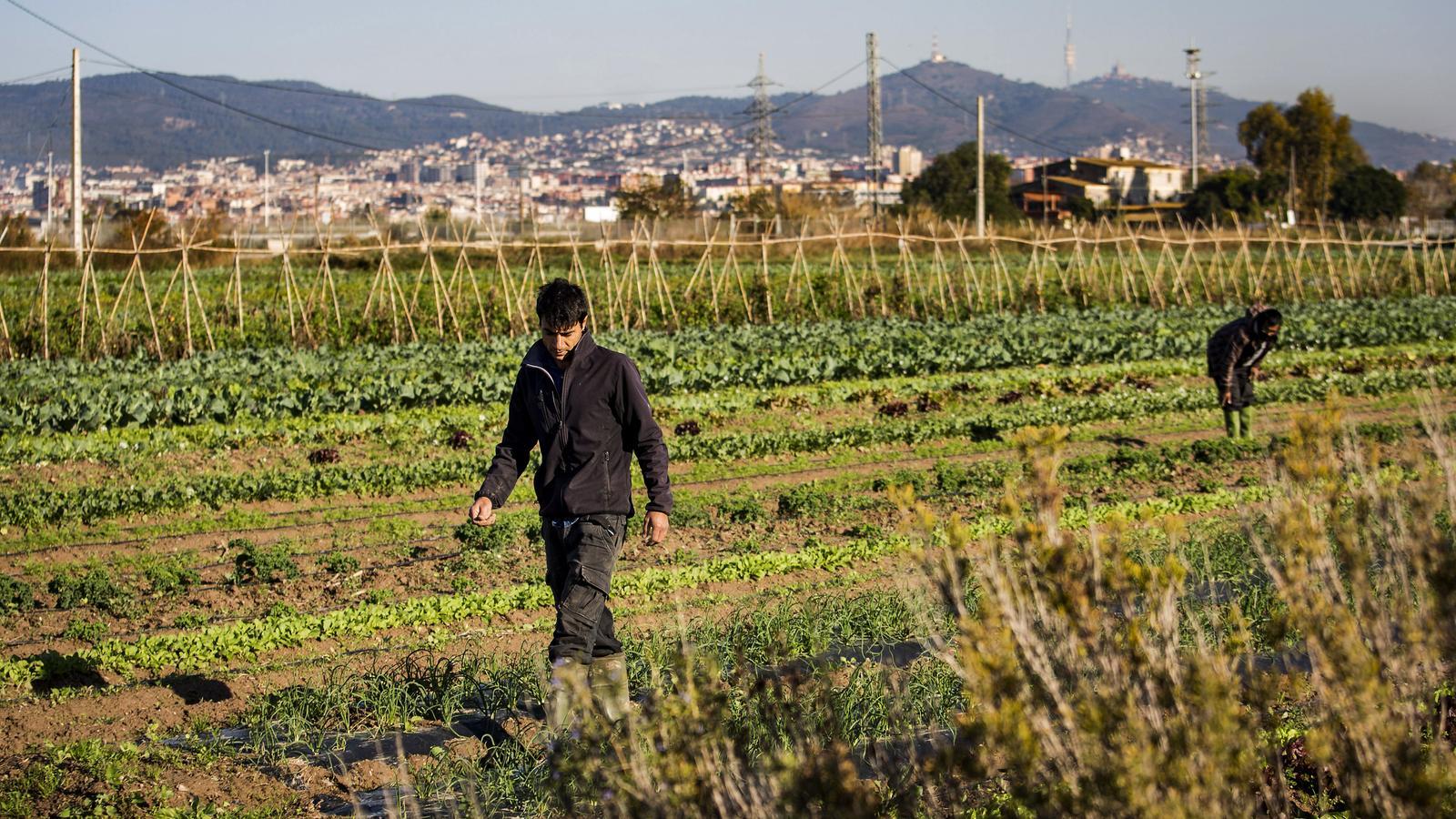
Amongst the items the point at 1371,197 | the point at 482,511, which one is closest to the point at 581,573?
the point at 482,511

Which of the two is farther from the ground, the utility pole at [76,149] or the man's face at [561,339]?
the utility pole at [76,149]

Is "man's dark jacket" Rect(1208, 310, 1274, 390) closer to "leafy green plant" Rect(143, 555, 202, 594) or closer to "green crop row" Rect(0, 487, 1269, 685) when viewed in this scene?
"green crop row" Rect(0, 487, 1269, 685)

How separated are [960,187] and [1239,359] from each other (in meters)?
53.8

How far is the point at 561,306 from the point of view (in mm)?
5164

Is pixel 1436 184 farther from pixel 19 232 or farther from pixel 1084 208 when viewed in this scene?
pixel 19 232

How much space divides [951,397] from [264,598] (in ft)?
28.6

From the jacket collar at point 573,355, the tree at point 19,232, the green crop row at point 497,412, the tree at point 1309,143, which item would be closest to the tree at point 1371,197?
the tree at point 1309,143

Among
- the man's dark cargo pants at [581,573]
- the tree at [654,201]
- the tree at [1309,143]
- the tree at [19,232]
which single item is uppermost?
the tree at [1309,143]

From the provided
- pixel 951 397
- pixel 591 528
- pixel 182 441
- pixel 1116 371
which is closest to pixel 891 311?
pixel 1116 371

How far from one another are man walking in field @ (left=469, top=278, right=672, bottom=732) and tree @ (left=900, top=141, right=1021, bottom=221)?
5461 cm

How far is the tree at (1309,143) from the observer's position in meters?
74.1

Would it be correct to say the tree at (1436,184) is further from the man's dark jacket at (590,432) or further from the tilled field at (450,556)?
the man's dark jacket at (590,432)

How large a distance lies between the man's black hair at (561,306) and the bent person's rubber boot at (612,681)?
1.33m

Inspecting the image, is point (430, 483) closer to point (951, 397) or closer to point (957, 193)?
point (951, 397)
